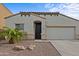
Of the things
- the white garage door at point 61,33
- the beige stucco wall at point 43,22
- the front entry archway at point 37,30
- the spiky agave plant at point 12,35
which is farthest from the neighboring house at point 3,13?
the white garage door at point 61,33

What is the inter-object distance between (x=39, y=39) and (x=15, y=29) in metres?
3.28

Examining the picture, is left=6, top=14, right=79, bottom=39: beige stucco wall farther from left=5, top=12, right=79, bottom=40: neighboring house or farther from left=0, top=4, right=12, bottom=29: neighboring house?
left=0, top=4, right=12, bottom=29: neighboring house

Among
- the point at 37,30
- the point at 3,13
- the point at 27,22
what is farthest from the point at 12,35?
the point at 37,30

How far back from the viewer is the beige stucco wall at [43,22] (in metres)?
18.0

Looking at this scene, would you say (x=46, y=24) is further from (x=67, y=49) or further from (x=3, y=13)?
(x=67, y=49)

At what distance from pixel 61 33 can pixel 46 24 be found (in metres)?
1.76

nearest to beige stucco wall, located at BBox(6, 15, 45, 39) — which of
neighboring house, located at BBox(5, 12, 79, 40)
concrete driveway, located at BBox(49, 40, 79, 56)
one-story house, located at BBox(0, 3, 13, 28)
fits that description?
neighboring house, located at BBox(5, 12, 79, 40)

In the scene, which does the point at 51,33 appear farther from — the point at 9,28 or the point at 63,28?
the point at 9,28

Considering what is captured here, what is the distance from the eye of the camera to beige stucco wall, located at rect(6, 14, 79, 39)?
59.2ft

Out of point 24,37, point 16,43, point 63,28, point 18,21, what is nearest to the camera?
point 16,43

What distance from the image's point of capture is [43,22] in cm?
2044

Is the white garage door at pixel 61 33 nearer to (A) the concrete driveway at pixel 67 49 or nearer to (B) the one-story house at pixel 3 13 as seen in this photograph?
(A) the concrete driveway at pixel 67 49

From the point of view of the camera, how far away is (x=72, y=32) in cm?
1958

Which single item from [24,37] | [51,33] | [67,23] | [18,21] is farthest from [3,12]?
[67,23]
